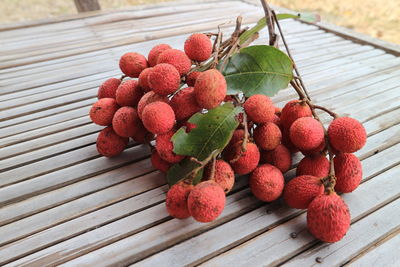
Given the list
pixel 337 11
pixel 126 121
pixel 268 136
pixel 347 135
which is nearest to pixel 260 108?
pixel 268 136

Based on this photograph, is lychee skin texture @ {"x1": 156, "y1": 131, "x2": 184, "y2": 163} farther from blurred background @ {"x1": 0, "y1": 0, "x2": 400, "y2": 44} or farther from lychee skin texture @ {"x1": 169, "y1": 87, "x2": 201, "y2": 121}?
blurred background @ {"x1": 0, "y1": 0, "x2": 400, "y2": 44}

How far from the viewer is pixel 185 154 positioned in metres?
0.59

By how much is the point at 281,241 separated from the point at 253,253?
2.3 inches

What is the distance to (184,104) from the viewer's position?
61cm

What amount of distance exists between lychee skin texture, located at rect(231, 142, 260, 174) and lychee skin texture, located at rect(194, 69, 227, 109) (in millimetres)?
98

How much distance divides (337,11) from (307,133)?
3.32m

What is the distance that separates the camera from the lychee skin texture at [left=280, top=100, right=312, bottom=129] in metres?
0.65

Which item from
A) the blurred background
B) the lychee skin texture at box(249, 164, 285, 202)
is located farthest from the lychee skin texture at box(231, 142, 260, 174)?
the blurred background

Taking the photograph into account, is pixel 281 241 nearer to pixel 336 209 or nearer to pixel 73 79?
pixel 336 209

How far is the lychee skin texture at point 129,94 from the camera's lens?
688mm

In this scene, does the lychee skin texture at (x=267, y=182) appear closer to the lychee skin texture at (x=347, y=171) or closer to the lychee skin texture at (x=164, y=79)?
the lychee skin texture at (x=347, y=171)

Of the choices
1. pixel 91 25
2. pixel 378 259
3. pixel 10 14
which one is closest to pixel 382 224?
pixel 378 259

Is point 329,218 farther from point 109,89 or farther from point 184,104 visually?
point 109,89

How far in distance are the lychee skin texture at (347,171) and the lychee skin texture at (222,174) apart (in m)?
0.21
